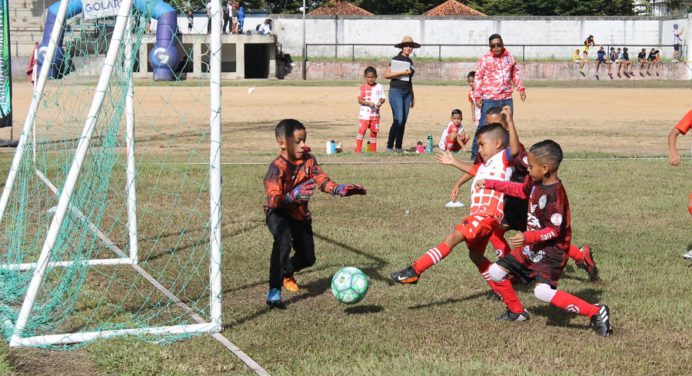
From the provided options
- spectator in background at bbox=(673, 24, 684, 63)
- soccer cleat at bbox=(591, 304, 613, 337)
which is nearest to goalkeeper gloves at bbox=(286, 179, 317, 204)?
soccer cleat at bbox=(591, 304, 613, 337)

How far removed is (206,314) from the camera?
7523mm

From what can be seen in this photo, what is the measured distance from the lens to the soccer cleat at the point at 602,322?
679 centimetres

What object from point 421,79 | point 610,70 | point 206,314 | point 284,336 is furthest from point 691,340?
point 610,70

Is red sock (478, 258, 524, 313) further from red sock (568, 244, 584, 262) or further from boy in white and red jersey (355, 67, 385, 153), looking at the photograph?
boy in white and red jersey (355, 67, 385, 153)

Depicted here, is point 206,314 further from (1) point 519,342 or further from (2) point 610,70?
(2) point 610,70

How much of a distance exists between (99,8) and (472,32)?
5720 centimetres

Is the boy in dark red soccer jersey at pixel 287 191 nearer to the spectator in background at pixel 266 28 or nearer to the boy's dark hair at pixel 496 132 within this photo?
the boy's dark hair at pixel 496 132

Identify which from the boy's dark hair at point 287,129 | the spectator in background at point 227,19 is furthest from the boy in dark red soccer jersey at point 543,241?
the spectator in background at point 227,19

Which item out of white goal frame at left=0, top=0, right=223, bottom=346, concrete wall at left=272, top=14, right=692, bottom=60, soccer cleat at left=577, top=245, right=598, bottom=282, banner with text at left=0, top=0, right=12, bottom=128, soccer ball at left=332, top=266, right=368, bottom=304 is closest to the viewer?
white goal frame at left=0, top=0, right=223, bottom=346

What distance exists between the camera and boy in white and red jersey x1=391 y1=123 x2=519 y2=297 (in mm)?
7328

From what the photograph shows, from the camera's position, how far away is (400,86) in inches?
741

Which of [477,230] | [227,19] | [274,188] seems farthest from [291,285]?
[227,19]

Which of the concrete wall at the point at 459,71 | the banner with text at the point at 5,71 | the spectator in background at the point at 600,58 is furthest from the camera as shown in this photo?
the spectator in background at the point at 600,58

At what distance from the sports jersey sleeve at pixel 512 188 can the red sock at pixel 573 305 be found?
77 centimetres
